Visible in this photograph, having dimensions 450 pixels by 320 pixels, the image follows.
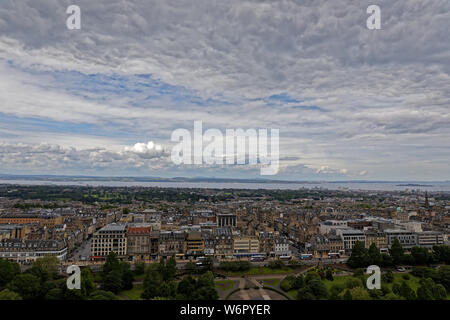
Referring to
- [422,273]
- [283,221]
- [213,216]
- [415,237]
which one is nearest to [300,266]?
[422,273]

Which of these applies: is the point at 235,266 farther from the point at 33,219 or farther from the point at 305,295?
the point at 33,219

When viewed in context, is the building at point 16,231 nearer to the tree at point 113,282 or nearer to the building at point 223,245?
the tree at point 113,282

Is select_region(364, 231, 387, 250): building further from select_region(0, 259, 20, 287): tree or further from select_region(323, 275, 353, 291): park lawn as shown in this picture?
select_region(0, 259, 20, 287): tree

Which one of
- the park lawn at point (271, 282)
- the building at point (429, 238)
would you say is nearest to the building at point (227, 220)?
the park lawn at point (271, 282)

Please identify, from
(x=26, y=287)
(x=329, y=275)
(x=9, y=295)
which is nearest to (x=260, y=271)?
(x=329, y=275)
